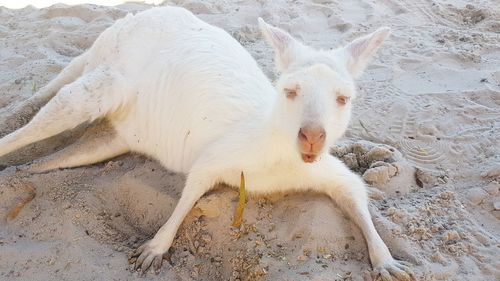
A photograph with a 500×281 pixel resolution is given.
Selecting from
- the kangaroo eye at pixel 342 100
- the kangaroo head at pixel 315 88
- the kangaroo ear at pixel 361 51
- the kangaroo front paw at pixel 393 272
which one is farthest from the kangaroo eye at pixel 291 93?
the kangaroo front paw at pixel 393 272

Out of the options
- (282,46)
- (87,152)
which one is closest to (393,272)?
(282,46)

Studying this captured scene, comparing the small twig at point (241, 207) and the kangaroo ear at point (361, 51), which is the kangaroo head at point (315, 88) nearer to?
the kangaroo ear at point (361, 51)

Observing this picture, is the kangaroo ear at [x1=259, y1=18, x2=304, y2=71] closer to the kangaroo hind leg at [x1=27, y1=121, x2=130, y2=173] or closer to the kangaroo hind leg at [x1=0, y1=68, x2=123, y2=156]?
the kangaroo hind leg at [x1=0, y1=68, x2=123, y2=156]

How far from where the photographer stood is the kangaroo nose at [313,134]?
88.9 inches

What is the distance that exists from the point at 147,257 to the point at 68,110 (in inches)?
48.9

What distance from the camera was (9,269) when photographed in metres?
2.47

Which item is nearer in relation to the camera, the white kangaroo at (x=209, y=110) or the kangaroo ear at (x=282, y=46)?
the white kangaroo at (x=209, y=110)

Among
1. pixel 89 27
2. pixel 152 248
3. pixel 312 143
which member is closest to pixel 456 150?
pixel 312 143

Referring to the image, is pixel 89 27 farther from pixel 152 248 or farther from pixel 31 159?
pixel 152 248

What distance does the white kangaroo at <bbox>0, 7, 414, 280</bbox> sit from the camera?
8.09 ft

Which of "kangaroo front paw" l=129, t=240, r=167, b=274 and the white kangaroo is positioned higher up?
the white kangaroo

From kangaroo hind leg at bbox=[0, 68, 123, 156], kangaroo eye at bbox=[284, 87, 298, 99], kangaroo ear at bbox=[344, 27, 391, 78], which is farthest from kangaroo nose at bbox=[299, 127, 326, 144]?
kangaroo hind leg at bbox=[0, 68, 123, 156]

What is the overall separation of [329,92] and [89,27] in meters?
3.44

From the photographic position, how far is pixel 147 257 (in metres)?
2.54
